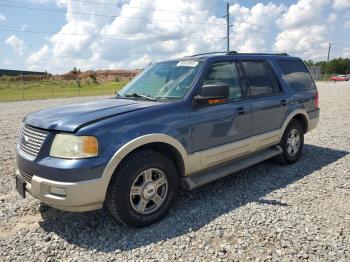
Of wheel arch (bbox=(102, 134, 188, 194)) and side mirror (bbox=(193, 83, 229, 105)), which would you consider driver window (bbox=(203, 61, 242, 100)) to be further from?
wheel arch (bbox=(102, 134, 188, 194))

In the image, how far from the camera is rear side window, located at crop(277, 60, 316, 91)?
5.67 metres

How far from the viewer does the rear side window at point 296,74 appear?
5.67m

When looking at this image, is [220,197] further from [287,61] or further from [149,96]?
[287,61]

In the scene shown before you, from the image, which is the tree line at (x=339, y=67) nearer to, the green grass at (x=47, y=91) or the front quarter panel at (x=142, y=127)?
the green grass at (x=47, y=91)

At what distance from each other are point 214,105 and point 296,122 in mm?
2349

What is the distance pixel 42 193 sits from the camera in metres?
3.22

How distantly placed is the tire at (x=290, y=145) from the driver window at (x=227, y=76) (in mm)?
1501

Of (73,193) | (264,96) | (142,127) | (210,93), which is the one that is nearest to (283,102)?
(264,96)

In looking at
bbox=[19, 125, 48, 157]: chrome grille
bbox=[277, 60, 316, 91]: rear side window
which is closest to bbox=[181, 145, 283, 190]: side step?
bbox=[277, 60, 316, 91]: rear side window

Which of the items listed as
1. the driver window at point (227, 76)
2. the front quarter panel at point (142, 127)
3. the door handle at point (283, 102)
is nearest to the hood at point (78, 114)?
the front quarter panel at point (142, 127)

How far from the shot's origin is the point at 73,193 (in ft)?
10.1

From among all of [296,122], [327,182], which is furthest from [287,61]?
[327,182]

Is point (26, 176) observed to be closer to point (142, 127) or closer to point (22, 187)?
point (22, 187)

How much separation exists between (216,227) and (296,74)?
3591mm
